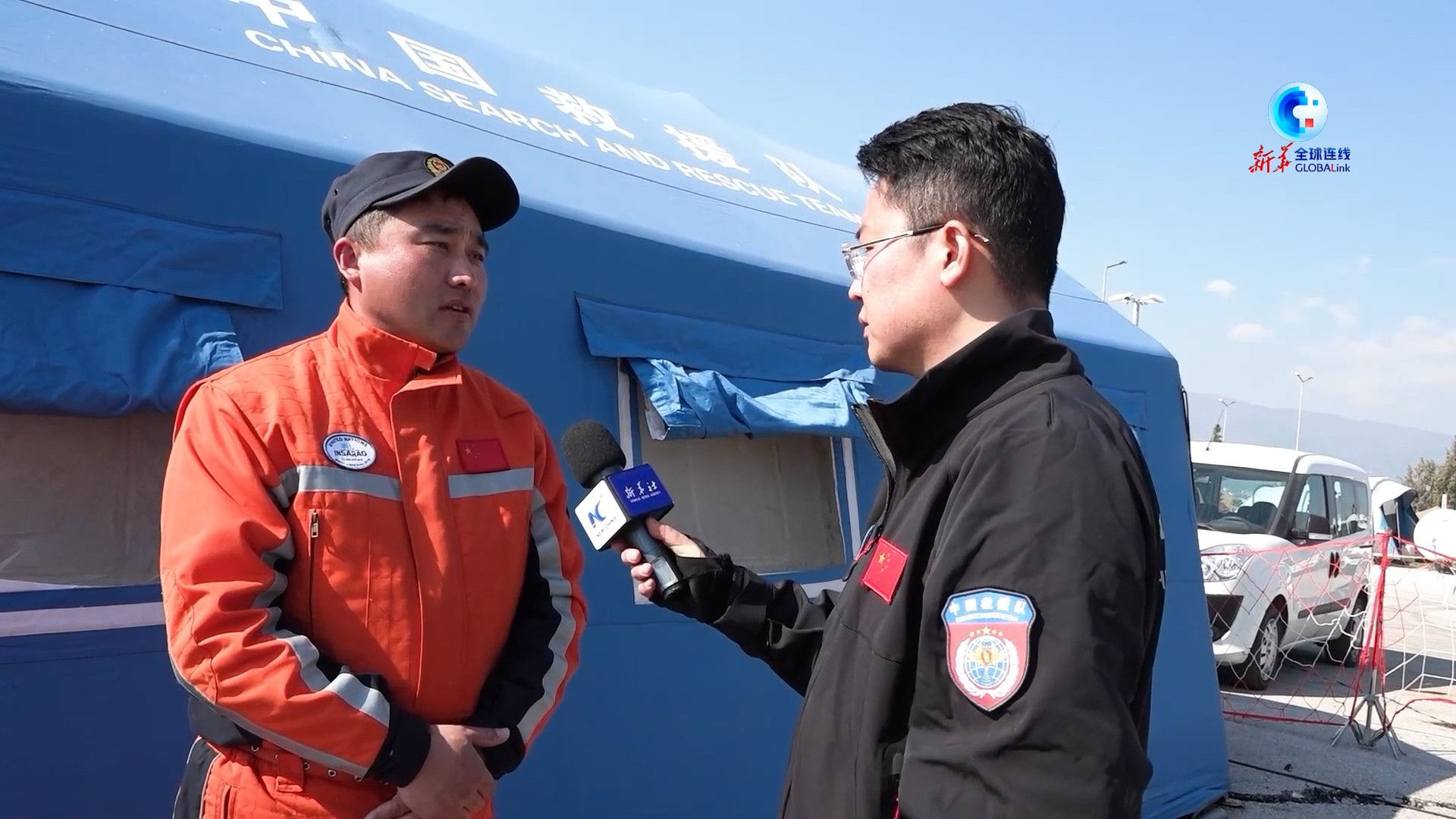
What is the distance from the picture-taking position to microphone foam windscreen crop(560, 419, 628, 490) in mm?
1955

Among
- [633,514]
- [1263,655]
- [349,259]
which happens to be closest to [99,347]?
[349,259]

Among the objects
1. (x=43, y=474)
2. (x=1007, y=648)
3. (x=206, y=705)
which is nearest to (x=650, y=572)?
(x=206, y=705)

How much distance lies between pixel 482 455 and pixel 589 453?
239mm

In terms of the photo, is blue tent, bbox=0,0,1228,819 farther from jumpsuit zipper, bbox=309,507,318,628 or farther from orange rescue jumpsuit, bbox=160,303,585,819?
jumpsuit zipper, bbox=309,507,318,628

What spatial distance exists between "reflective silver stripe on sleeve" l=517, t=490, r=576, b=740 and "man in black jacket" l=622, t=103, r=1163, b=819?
1.91ft

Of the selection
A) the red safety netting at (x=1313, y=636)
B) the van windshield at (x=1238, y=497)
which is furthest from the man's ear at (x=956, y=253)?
the van windshield at (x=1238, y=497)

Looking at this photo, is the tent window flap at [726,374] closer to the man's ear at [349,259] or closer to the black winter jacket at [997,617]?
the man's ear at [349,259]

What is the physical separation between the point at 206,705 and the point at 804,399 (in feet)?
8.14

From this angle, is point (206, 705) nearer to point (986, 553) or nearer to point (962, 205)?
point (986, 553)

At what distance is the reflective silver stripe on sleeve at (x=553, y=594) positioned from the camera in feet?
5.97

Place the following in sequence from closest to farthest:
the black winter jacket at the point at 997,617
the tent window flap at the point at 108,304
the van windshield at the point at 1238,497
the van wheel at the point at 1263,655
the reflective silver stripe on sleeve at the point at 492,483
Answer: the black winter jacket at the point at 997,617, the reflective silver stripe on sleeve at the point at 492,483, the tent window flap at the point at 108,304, the van wheel at the point at 1263,655, the van windshield at the point at 1238,497

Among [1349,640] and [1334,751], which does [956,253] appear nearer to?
[1334,751]

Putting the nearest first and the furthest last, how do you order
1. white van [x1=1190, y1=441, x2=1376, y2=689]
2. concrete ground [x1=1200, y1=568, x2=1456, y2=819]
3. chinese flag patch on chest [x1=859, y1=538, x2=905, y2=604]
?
1. chinese flag patch on chest [x1=859, y1=538, x2=905, y2=604]
2. concrete ground [x1=1200, y1=568, x2=1456, y2=819]
3. white van [x1=1190, y1=441, x2=1376, y2=689]

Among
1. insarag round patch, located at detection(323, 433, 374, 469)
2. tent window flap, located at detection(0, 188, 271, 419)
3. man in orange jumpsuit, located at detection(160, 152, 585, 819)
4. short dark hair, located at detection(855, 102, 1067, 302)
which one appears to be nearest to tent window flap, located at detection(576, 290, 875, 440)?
tent window flap, located at detection(0, 188, 271, 419)
